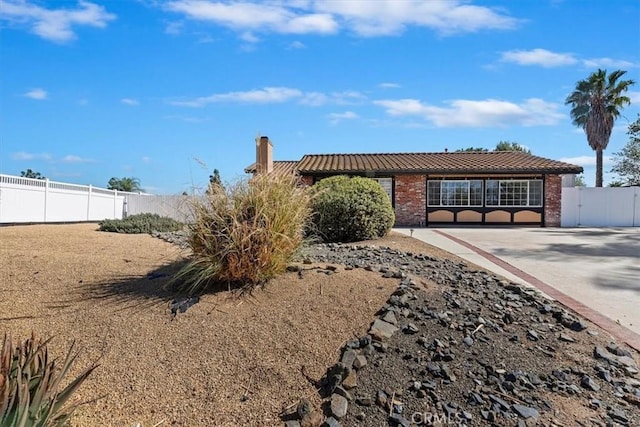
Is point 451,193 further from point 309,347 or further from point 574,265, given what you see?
point 309,347

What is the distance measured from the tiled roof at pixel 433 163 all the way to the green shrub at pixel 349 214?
8.37 meters

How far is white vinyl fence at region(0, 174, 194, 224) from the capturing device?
14.5 metres

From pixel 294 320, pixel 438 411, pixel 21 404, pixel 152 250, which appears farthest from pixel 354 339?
pixel 152 250

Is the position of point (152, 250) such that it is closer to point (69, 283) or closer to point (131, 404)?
point (69, 283)

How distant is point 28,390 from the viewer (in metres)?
1.93

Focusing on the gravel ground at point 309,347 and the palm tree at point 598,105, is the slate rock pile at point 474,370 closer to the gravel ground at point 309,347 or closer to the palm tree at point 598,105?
the gravel ground at point 309,347

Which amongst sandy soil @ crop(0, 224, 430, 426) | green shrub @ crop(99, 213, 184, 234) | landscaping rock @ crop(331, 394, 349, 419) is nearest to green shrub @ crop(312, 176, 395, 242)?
green shrub @ crop(99, 213, 184, 234)

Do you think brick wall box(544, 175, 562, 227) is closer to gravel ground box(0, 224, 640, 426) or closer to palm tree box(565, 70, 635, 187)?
palm tree box(565, 70, 635, 187)

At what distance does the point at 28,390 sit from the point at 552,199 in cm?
2199

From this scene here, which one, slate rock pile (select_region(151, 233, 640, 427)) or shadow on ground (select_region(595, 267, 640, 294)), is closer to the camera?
slate rock pile (select_region(151, 233, 640, 427))

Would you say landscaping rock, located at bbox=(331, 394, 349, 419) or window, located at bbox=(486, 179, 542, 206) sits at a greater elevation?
window, located at bbox=(486, 179, 542, 206)

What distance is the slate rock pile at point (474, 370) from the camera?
3.09 m

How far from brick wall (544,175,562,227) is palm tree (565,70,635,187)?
1086cm

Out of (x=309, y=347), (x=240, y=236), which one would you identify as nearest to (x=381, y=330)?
(x=309, y=347)
